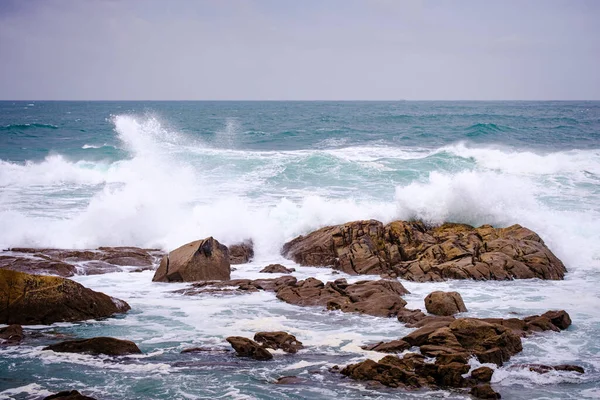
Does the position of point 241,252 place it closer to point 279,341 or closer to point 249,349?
point 279,341

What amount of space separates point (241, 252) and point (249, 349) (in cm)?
753

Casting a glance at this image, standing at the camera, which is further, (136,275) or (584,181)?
(584,181)

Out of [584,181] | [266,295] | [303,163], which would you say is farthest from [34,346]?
[584,181]

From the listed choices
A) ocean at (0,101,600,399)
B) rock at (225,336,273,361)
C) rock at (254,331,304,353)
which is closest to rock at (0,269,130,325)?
ocean at (0,101,600,399)

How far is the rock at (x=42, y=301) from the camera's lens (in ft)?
Result: 33.6

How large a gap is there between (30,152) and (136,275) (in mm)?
24280

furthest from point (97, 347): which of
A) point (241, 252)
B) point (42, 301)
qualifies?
point (241, 252)

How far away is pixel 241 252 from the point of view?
53.8ft

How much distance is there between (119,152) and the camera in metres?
34.3

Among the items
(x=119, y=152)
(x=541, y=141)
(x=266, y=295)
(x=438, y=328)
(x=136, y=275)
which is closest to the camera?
(x=438, y=328)

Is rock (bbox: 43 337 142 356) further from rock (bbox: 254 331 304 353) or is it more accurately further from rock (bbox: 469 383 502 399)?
rock (bbox: 469 383 502 399)

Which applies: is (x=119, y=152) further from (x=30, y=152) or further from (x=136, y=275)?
(x=136, y=275)

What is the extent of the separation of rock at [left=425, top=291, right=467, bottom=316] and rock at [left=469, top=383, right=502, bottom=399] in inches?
137

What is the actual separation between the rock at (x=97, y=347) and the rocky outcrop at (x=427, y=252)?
6675 millimetres
